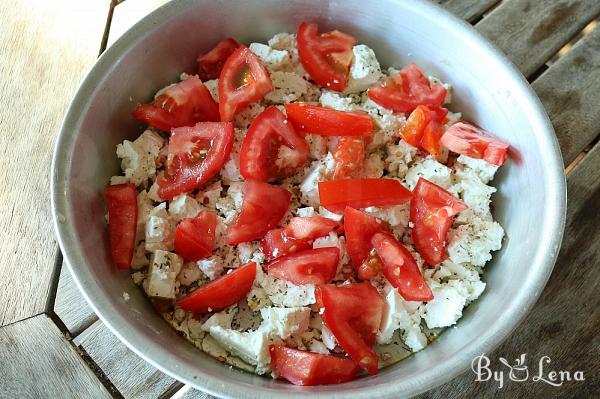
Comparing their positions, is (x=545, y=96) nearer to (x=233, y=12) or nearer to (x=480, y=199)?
(x=480, y=199)

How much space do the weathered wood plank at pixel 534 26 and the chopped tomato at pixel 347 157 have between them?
1.91ft

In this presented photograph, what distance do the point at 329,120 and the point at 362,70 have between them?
0.63 feet

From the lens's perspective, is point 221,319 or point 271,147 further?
point 271,147

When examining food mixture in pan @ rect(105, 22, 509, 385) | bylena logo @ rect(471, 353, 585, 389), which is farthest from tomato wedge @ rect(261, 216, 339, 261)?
bylena logo @ rect(471, 353, 585, 389)

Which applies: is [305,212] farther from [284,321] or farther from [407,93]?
[407,93]

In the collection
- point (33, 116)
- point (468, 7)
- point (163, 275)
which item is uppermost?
point (468, 7)

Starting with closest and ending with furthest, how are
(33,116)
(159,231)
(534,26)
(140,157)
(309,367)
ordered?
(309,367) < (159,231) < (140,157) < (33,116) < (534,26)

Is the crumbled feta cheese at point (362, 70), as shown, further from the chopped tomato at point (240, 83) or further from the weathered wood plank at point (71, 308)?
the weathered wood plank at point (71, 308)

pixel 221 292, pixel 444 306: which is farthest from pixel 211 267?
pixel 444 306

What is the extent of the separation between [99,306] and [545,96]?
121 centimetres

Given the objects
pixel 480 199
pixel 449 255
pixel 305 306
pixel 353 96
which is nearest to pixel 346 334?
pixel 305 306

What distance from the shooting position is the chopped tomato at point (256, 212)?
1.18 metres

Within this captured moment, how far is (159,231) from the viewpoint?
1.16m

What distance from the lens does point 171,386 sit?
1.12 metres
